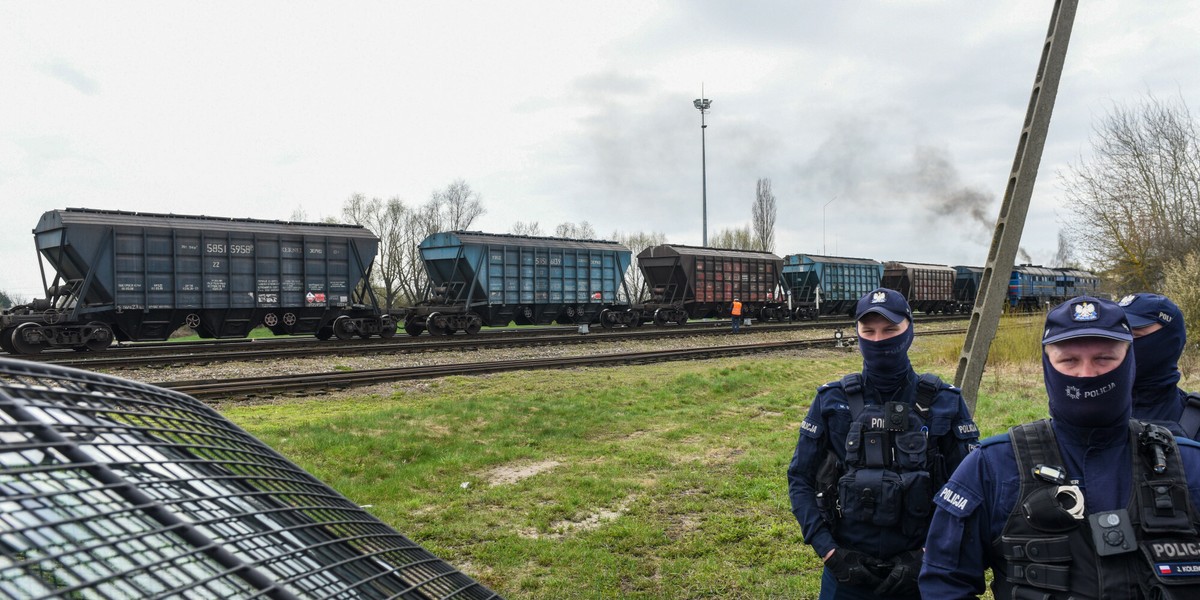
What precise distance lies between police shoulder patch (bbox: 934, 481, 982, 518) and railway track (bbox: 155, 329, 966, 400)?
344 inches

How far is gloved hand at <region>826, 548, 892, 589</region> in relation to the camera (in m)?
2.90

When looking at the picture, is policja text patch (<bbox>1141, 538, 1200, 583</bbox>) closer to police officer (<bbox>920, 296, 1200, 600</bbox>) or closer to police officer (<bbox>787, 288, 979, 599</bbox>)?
police officer (<bbox>920, 296, 1200, 600</bbox>)

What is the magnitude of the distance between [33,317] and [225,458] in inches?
699

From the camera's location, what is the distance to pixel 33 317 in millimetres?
15586

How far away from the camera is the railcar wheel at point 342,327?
2036 centimetres

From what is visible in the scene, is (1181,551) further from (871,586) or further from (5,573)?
(5,573)

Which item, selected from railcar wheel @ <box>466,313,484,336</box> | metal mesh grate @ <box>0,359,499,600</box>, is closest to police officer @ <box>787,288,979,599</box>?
metal mesh grate @ <box>0,359,499,600</box>

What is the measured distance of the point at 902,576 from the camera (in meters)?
2.83

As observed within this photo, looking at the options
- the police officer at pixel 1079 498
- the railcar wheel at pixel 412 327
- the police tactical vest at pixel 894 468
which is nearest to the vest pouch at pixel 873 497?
the police tactical vest at pixel 894 468

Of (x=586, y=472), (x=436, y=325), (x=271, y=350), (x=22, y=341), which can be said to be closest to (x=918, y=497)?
(x=586, y=472)

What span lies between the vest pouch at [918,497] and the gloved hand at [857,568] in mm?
220

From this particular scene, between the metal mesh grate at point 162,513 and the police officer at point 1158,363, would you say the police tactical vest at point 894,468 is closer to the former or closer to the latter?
the police officer at point 1158,363

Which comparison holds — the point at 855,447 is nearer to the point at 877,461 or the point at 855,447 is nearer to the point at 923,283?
the point at 877,461

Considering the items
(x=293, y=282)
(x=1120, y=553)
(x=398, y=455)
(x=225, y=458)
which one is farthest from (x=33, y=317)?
(x=1120, y=553)
